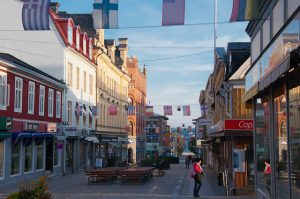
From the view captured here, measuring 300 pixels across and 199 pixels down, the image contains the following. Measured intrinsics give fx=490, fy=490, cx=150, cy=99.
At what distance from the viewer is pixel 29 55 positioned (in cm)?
3575

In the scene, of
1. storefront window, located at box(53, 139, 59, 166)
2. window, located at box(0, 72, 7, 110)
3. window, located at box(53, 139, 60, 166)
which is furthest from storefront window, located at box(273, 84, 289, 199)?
window, located at box(53, 139, 60, 166)

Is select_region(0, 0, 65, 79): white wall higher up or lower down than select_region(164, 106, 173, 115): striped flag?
higher up

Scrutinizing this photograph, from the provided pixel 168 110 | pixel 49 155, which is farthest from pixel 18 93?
pixel 168 110

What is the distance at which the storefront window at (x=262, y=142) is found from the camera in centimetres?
1325

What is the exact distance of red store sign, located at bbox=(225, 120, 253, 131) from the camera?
21578 millimetres

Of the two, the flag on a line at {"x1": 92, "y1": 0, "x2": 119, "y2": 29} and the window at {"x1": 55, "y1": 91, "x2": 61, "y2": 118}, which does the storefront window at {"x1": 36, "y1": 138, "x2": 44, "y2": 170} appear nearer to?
the window at {"x1": 55, "y1": 91, "x2": 61, "y2": 118}

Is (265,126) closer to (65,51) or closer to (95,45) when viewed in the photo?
(65,51)

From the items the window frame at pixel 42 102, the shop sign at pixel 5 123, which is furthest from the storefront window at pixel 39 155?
the shop sign at pixel 5 123

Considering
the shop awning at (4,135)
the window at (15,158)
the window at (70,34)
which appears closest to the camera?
the shop awning at (4,135)

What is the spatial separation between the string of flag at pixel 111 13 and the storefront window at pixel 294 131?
428cm

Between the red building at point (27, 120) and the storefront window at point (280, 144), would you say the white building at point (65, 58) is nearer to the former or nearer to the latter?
the red building at point (27, 120)

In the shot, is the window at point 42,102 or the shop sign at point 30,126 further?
the window at point 42,102

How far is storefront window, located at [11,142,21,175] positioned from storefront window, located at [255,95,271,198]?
15390 millimetres

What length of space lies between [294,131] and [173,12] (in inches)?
213
